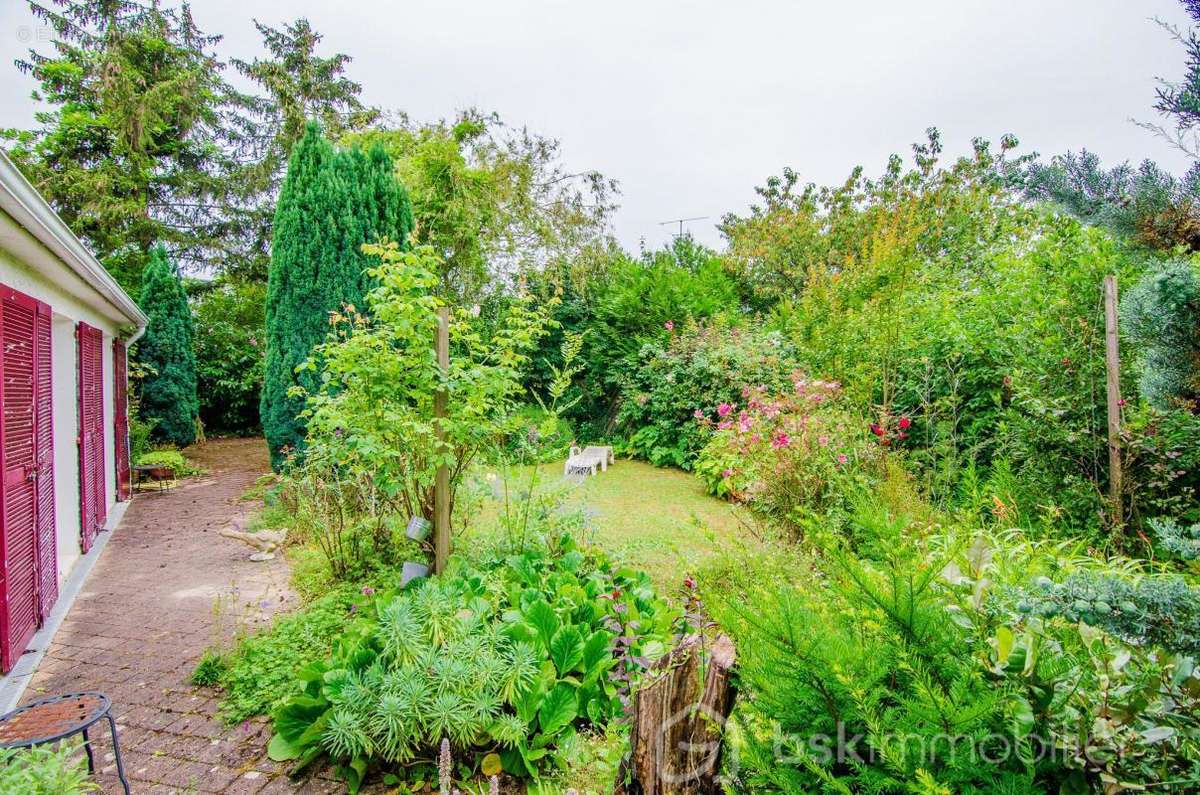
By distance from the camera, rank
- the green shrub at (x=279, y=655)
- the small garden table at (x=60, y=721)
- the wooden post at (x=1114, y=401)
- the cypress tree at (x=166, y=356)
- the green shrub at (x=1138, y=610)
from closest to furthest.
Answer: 1. the green shrub at (x=1138, y=610)
2. the small garden table at (x=60, y=721)
3. the green shrub at (x=279, y=655)
4. the wooden post at (x=1114, y=401)
5. the cypress tree at (x=166, y=356)

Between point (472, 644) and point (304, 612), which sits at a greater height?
point (472, 644)

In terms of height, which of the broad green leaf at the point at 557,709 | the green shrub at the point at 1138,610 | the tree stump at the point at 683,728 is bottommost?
the broad green leaf at the point at 557,709

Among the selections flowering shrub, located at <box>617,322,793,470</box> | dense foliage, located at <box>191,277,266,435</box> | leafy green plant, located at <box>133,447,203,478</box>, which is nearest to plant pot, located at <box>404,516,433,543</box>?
flowering shrub, located at <box>617,322,793,470</box>

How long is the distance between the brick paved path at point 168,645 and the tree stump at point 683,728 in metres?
1.55

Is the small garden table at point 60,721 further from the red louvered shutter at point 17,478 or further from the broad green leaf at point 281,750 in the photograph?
the red louvered shutter at point 17,478

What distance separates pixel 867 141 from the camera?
13.4 m

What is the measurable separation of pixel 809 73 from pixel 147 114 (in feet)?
44.3

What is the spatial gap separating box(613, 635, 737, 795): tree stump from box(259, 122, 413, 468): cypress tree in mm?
7437

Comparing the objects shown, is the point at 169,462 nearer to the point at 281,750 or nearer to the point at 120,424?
the point at 120,424

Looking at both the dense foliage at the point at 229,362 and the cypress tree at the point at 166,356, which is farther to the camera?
the dense foliage at the point at 229,362

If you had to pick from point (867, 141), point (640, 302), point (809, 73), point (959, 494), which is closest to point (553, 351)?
point (640, 302)

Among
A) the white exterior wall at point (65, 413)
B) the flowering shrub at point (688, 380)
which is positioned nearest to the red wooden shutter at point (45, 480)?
the white exterior wall at point (65, 413)

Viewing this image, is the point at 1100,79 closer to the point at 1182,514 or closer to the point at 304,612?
the point at 1182,514

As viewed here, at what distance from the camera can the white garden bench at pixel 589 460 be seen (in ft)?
28.5
